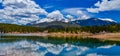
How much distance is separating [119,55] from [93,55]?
497 cm

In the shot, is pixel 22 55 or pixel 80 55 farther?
pixel 80 55

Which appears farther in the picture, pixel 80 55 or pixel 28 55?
pixel 80 55

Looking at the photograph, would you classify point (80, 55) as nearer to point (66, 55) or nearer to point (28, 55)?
point (66, 55)

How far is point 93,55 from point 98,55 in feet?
3.19

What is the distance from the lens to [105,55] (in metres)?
53.9

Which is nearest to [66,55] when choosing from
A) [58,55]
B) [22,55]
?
[58,55]

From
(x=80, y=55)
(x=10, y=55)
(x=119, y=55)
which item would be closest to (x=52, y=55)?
(x=80, y=55)

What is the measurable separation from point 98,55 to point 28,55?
545 inches

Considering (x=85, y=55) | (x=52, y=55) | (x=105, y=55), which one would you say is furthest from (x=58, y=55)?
(x=105, y=55)

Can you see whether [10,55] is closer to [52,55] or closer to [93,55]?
[52,55]

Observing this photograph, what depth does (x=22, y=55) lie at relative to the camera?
161 feet

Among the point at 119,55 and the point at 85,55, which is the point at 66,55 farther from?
the point at 119,55

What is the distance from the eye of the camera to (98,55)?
5381 centimetres

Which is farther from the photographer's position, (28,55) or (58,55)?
(58,55)
